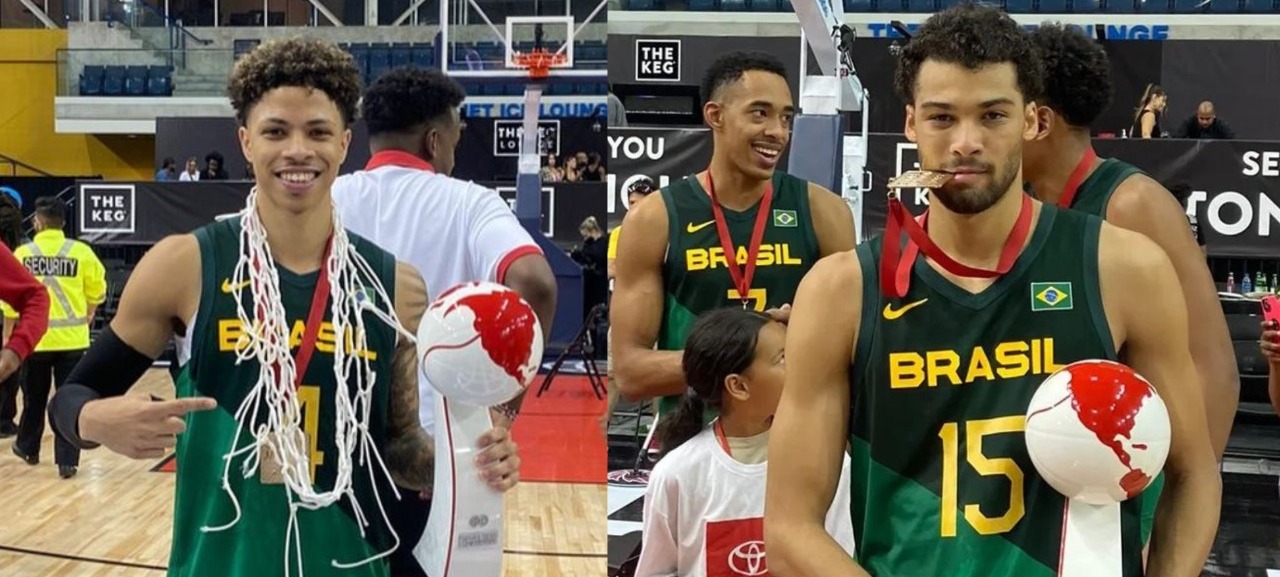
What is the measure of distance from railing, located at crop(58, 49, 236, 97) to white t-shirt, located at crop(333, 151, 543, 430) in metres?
10.7

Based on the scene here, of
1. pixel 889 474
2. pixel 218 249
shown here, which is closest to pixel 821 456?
pixel 889 474

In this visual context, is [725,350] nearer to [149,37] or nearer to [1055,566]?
[1055,566]

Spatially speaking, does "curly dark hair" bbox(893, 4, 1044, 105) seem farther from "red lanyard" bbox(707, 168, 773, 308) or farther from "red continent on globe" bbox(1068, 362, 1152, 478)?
"red lanyard" bbox(707, 168, 773, 308)

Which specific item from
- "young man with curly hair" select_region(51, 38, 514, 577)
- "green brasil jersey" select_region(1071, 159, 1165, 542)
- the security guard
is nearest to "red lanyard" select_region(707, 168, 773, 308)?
"green brasil jersey" select_region(1071, 159, 1165, 542)

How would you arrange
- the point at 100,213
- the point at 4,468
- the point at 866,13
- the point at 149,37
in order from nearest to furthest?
the point at 100,213
the point at 866,13
the point at 4,468
the point at 149,37

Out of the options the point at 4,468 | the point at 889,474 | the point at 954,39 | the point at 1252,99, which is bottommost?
the point at 4,468

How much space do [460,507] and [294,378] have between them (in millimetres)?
370

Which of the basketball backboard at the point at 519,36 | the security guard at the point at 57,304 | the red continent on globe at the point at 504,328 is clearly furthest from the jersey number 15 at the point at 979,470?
the security guard at the point at 57,304

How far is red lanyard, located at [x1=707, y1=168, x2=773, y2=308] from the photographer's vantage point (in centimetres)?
247

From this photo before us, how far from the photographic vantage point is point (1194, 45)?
402 centimetres

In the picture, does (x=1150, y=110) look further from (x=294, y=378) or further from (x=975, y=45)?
(x=294, y=378)

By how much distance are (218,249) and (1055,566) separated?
1.32 m

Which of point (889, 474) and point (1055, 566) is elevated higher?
point (889, 474)

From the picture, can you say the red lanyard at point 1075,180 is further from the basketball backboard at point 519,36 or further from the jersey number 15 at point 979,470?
the basketball backboard at point 519,36
